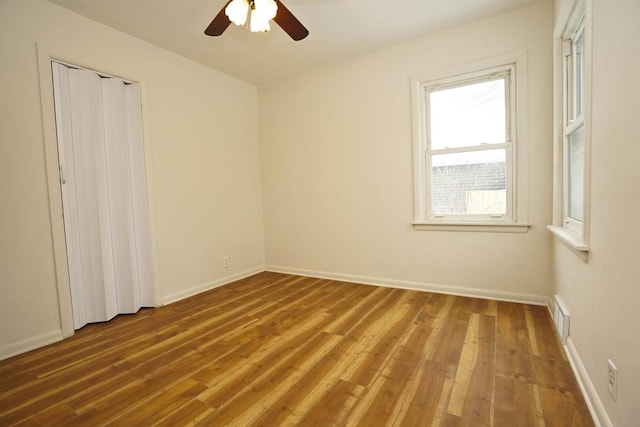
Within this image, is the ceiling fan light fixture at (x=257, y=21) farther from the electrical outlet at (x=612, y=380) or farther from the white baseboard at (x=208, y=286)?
the white baseboard at (x=208, y=286)

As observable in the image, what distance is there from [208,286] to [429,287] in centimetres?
261

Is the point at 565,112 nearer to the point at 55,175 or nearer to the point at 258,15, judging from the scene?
the point at 258,15

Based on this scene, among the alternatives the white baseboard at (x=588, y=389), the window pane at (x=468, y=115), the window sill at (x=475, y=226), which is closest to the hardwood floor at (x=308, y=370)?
the white baseboard at (x=588, y=389)

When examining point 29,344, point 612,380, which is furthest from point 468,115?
point 29,344

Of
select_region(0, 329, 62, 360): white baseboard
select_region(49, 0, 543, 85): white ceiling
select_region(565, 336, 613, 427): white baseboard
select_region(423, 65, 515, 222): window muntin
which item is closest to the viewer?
select_region(565, 336, 613, 427): white baseboard

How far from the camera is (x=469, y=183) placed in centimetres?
301

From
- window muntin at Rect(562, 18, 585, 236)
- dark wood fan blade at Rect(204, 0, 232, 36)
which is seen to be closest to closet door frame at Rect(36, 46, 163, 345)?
dark wood fan blade at Rect(204, 0, 232, 36)

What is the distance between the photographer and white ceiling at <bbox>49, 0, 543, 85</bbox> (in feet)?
8.11

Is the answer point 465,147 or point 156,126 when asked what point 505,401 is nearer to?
point 465,147

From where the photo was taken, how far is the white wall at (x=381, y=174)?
2.66 metres

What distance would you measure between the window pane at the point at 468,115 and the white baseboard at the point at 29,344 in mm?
3853

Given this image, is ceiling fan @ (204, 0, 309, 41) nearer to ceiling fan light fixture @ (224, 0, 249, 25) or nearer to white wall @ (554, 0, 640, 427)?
ceiling fan light fixture @ (224, 0, 249, 25)

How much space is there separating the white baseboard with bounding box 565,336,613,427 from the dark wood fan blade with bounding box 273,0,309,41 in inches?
105

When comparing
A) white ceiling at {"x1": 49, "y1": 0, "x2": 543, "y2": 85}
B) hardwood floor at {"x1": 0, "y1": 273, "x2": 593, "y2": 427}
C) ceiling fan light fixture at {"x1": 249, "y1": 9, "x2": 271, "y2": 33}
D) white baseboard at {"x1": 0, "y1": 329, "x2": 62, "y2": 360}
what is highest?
white ceiling at {"x1": 49, "y1": 0, "x2": 543, "y2": 85}
